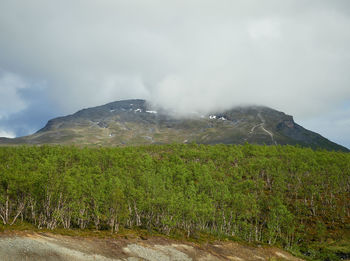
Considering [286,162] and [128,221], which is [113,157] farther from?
[286,162]

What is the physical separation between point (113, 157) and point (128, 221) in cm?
4808

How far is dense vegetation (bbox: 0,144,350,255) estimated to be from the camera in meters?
72.7

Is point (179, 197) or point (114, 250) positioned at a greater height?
point (179, 197)

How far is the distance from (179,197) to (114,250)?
38414 mm

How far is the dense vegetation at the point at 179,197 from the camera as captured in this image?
72688 mm

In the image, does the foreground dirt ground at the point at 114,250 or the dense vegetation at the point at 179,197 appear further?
the dense vegetation at the point at 179,197

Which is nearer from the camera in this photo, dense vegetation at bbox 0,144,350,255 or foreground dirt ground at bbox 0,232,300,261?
foreground dirt ground at bbox 0,232,300,261

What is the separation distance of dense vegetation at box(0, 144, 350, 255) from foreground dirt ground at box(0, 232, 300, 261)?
46.2 ft

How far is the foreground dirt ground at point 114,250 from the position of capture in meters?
44.5

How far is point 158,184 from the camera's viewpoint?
96062mm

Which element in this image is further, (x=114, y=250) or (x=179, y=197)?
(x=179, y=197)

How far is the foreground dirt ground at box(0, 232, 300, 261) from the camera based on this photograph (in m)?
44.5

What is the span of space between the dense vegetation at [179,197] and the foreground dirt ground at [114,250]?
554 inches

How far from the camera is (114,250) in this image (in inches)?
2138
